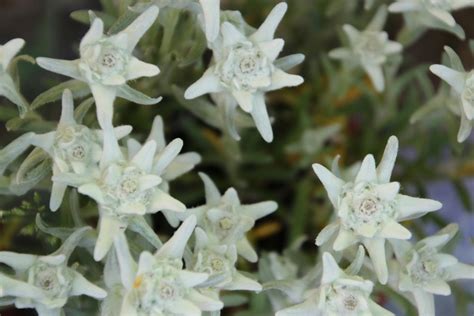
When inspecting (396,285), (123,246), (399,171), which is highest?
(123,246)

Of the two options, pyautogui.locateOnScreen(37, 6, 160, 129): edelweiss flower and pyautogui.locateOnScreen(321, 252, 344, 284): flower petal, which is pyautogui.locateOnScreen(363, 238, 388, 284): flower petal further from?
pyautogui.locateOnScreen(37, 6, 160, 129): edelweiss flower

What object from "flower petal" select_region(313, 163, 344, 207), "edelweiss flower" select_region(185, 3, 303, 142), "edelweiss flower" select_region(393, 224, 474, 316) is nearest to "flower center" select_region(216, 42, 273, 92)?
"edelweiss flower" select_region(185, 3, 303, 142)

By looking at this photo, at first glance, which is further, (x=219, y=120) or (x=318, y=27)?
(x=318, y=27)

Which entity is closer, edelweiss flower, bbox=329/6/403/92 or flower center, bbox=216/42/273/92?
flower center, bbox=216/42/273/92

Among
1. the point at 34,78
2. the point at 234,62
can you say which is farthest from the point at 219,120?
the point at 34,78

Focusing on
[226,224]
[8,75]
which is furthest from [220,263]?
[8,75]

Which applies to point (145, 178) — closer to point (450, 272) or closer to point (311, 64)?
point (450, 272)

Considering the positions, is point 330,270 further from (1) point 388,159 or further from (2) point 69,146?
(2) point 69,146
